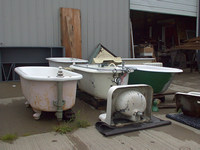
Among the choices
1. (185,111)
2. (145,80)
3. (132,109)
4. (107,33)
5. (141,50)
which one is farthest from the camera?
(141,50)

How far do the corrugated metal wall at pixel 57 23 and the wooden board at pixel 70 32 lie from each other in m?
0.22

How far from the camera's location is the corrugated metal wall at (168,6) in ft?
26.4

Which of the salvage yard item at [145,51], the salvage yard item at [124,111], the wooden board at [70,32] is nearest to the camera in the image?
the salvage yard item at [124,111]

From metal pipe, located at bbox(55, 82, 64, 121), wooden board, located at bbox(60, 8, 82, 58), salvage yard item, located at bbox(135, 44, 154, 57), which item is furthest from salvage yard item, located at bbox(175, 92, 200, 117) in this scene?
salvage yard item, located at bbox(135, 44, 154, 57)

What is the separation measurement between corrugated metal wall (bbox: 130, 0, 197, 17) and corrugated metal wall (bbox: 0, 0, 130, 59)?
60 cm

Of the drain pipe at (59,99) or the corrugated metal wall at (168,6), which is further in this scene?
the corrugated metal wall at (168,6)

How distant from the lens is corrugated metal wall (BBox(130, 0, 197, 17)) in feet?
26.4

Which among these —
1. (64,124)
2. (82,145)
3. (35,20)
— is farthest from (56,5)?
(82,145)

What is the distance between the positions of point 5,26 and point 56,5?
1.60 m

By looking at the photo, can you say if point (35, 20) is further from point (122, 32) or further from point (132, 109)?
point (132, 109)

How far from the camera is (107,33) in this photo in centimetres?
745

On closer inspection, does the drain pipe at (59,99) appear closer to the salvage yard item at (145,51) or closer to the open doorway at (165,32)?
the salvage yard item at (145,51)

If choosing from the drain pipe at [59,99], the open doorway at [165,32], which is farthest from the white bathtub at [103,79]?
the open doorway at [165,32]

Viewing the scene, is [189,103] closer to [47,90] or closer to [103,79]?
[103,79]
